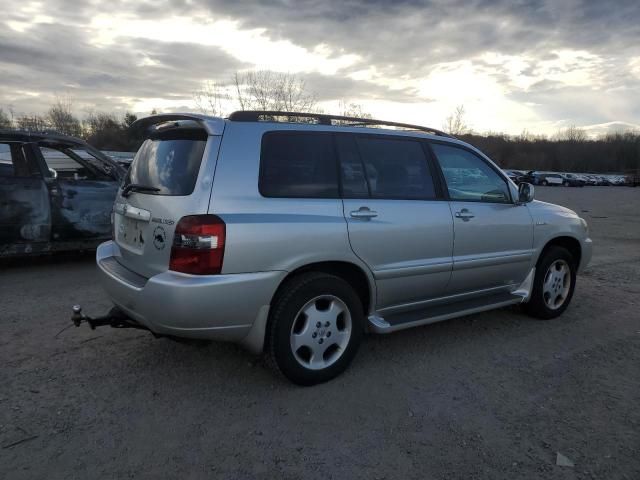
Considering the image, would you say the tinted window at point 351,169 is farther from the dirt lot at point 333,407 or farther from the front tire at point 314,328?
A: the dirt lot at point 333,407

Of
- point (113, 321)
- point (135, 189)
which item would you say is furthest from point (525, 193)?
point (113, 321)

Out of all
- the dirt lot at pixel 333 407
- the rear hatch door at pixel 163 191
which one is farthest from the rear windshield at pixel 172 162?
the dirt lot at pixel 333 407

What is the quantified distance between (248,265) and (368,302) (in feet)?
3.58

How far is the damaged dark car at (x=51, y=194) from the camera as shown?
6082mm

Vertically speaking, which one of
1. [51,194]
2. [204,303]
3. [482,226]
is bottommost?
[204,303]

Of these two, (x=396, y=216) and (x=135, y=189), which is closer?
(x=135, y=189)

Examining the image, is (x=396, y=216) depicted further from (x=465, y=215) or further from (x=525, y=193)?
(x=525, y=193)

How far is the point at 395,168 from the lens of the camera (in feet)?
12.2

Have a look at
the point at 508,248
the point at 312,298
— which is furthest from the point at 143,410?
the point at 508,248

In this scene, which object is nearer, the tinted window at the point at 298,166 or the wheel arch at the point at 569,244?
the tinted window at the point at 298,166

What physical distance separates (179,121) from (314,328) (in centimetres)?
168

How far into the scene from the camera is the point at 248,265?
2.88 m

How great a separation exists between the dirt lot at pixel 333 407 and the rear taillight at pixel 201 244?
91cm

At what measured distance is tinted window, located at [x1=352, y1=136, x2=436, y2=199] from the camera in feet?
11.8
